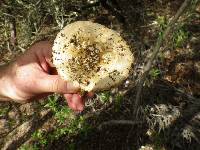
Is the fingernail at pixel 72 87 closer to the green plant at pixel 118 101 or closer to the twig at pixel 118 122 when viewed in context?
the twig at pixel 118 122

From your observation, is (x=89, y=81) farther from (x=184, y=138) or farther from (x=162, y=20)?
(x=162, y=20)

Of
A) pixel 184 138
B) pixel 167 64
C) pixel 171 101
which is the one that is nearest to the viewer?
pixel 184 138

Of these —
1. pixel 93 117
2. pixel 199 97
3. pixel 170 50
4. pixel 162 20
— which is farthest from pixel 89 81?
pixel 162 20

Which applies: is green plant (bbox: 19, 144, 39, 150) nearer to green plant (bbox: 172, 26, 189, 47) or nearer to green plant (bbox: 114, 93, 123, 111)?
green plant (bbox: 114, 93, 123, 111)

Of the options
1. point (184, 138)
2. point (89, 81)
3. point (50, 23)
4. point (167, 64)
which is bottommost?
point (184, 138)

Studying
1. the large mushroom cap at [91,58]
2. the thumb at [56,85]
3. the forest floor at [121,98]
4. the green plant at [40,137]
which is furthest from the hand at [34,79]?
the green plant at [40,137]

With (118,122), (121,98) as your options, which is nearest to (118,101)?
(121,98)

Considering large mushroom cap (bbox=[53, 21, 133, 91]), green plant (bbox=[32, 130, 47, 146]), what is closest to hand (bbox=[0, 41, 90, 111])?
large mushroom cap (bbox=[53, 21, 133, 91])
